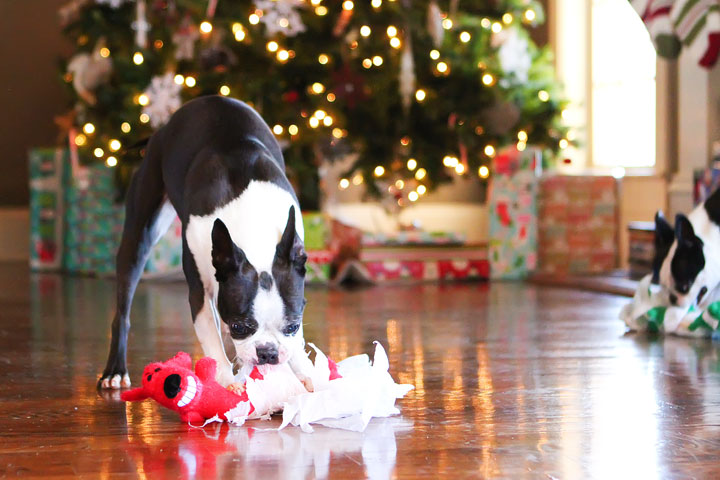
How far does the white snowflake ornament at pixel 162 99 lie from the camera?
Answer: 5.35m

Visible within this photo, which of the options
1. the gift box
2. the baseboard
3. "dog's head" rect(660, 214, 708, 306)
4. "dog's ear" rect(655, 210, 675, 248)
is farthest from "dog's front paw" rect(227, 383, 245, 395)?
the baseboard

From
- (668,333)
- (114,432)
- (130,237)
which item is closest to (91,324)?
(130,237)

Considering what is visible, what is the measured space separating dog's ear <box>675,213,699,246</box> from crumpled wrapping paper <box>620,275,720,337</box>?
0.20 metres

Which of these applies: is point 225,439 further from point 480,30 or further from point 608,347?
point 480,30

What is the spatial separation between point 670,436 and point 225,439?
85 centimetres

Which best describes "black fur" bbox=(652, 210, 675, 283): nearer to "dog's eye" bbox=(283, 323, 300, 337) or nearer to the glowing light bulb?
"dog's eye" bbox=(283, 323, 300, 337)

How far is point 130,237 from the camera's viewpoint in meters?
2.53

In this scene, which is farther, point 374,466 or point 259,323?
point 259,323

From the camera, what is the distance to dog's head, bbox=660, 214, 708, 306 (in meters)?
3.32

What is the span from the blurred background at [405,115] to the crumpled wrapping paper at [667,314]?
1.52 meters

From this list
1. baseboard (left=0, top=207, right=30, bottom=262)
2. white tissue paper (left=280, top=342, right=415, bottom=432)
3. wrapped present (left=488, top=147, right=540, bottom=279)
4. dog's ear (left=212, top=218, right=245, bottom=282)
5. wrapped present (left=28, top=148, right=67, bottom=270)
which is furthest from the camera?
baseboard (left=0, top=207, right=30, bottom=262)

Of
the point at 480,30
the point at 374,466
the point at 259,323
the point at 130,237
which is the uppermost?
the point at 480,30

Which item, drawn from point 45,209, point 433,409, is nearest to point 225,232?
point 433,409

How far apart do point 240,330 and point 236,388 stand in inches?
9.0
